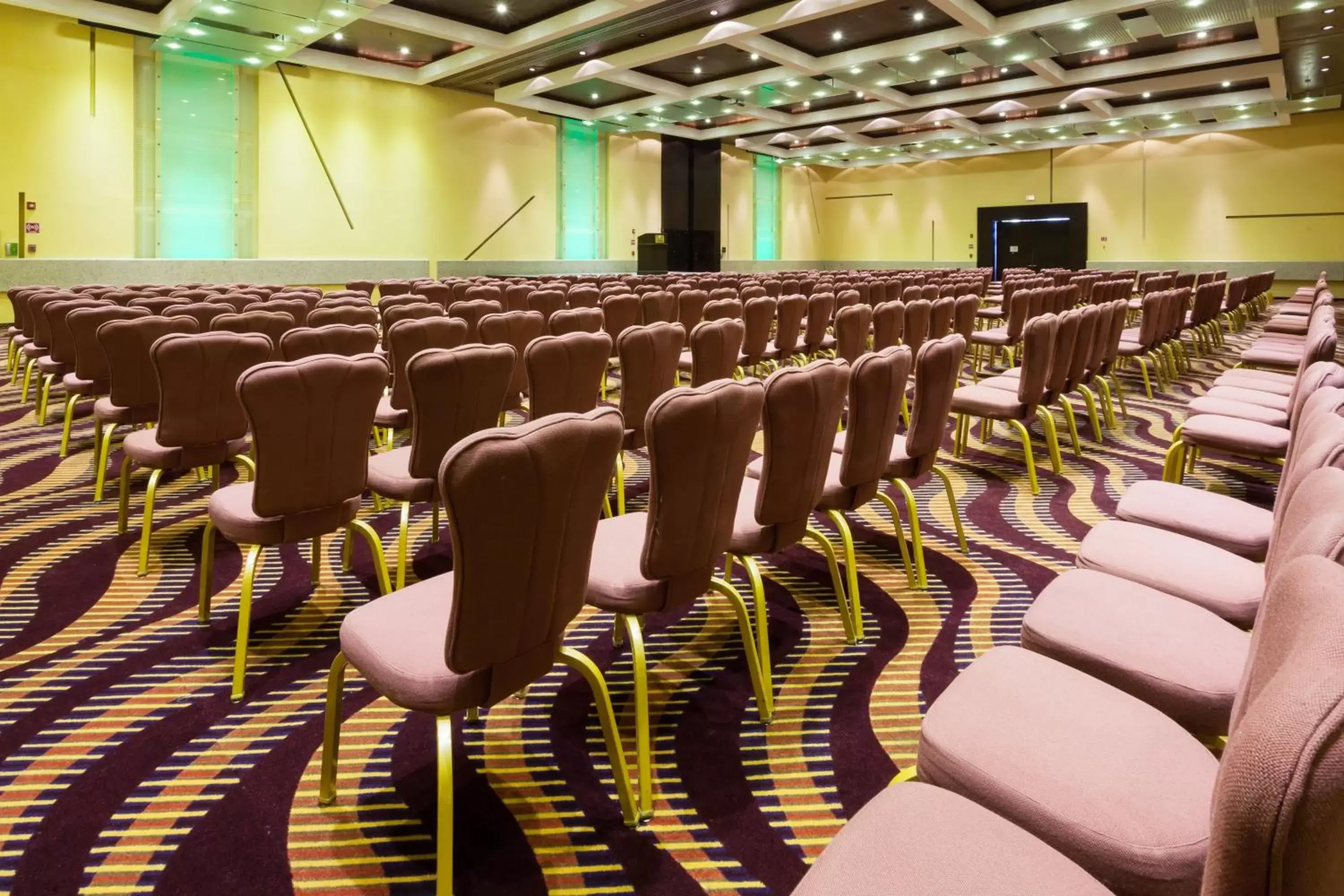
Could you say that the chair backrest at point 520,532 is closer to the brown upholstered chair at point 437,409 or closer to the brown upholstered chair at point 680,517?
the brown upholstered chair at point 680,517

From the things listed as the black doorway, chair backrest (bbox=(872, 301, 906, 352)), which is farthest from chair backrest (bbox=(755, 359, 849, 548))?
the black doorway

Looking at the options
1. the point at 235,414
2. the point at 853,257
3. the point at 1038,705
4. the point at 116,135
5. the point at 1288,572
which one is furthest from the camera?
the point at 853,257

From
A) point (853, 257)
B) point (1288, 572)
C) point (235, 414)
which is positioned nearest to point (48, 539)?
point (235, 414)

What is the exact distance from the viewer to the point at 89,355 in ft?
17.0

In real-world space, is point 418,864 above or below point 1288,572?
below

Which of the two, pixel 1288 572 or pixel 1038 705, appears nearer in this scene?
pixel 1288 572

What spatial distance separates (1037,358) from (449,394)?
3.20 m

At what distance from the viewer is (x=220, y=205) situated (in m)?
14.4

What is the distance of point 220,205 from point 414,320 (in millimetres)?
12189

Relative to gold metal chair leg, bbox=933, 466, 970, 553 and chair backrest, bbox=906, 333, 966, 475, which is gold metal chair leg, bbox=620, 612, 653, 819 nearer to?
chair backrest, bbox=906, 333, 966, 475

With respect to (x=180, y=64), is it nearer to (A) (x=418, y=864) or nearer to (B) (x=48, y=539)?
(B) (x=48, y=539)

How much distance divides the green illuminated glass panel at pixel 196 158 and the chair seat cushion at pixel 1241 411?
48.3 ft

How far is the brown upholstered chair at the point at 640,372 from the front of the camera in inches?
161

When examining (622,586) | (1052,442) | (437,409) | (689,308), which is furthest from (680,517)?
(689,308)
